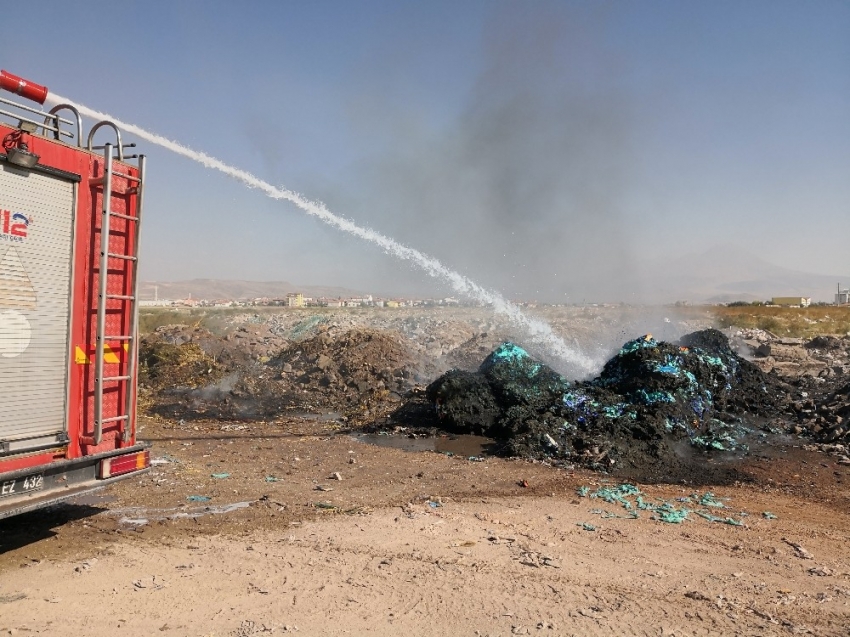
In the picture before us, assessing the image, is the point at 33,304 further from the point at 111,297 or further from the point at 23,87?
the point at 23,87

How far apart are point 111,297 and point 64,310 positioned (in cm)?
38

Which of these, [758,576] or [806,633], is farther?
[758,576]

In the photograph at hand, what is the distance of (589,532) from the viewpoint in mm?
5926

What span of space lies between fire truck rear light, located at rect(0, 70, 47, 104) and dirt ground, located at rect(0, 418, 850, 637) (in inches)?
154

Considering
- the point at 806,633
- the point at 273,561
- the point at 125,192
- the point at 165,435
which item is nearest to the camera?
the point at 806,633

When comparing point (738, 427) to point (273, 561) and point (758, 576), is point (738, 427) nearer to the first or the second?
point (758, 576)

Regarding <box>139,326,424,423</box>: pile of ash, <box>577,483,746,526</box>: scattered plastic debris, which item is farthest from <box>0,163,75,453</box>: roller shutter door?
<box>139,326,424,423</box>: pile of ash

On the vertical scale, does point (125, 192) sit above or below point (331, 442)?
above

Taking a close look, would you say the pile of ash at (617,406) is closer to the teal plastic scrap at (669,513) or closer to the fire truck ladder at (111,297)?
the teal plastic scrap at (669,513)

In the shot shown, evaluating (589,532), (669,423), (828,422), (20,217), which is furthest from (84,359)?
(828,422)

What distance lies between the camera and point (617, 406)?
35.0 ft

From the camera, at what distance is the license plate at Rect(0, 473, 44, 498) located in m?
4.57

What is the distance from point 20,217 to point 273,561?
11.0 ft

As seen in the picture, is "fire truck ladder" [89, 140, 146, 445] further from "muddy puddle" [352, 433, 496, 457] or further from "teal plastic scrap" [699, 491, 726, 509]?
"teal plastic scrap" [699, 491, 726, 509]
